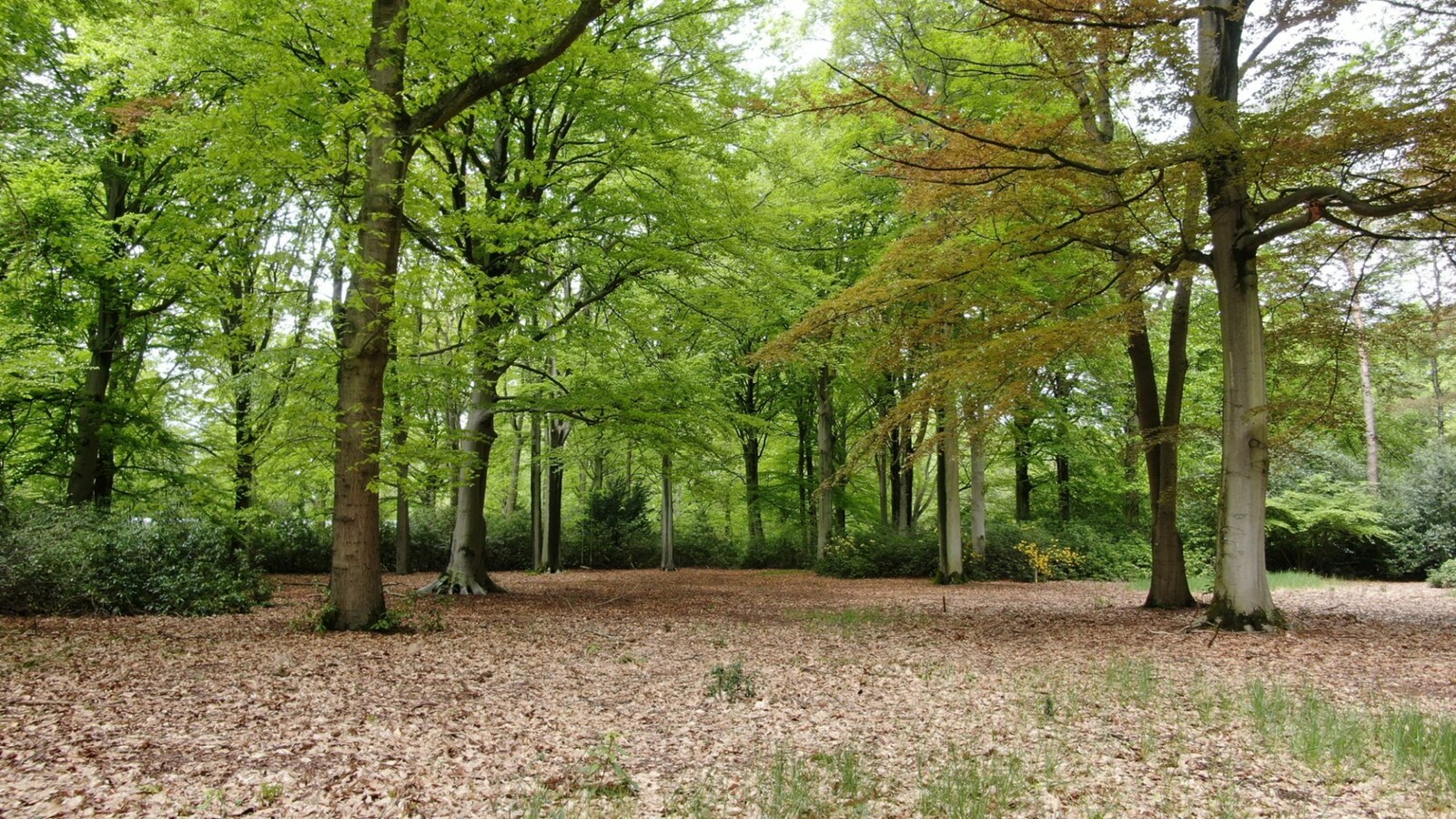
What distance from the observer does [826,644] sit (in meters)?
7.54

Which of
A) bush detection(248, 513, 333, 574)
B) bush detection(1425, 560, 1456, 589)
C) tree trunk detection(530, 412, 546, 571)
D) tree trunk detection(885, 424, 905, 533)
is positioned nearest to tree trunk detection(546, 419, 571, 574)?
tree trunk detection(530, 412, 546, 571)

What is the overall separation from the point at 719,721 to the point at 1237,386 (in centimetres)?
658

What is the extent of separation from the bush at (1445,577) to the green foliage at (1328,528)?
1.27 meters

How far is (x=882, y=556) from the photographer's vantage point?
17.9 meters

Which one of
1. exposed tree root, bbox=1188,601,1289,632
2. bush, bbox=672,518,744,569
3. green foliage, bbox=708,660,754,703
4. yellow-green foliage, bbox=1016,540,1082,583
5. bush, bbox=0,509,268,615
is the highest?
bush, bbox=0,509,268,615

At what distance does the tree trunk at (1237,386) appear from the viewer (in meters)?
7.73

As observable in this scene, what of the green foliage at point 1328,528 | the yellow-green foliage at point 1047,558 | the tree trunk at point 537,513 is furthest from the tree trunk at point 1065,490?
the tree trunk at point 537,513

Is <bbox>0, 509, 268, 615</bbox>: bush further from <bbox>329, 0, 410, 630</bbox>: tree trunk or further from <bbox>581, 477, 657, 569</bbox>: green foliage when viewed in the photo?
<bbox>581, 477, 657, 569</bbox>: green foliage

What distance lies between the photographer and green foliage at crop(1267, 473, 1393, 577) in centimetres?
1623

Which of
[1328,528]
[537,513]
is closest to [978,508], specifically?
[1328,528]

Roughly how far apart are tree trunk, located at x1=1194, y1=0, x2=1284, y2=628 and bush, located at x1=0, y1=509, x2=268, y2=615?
11255 mm

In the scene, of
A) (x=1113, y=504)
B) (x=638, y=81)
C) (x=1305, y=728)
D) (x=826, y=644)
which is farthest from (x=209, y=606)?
(x=1113, y=504)

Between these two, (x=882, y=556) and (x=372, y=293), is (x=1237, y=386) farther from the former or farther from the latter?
(x=882, y=556)

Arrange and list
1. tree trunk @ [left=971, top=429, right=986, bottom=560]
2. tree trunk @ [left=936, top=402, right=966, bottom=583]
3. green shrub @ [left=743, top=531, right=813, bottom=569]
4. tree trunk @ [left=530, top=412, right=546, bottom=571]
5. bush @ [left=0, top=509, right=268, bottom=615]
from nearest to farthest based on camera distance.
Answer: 1. bush @ [left=0, top=509, right=268, bottom=615]
2. tree trunk @ [left=936, top=402, right=966, bottom=583]
3. tree trunk @ [left=971, top=429, right=986, bottom=560]
4. tree trunk @ [left=530, top=412, right=546, bottom=571]
5. green shrub @ [left=743, top=531, right=813, bottom=569]
